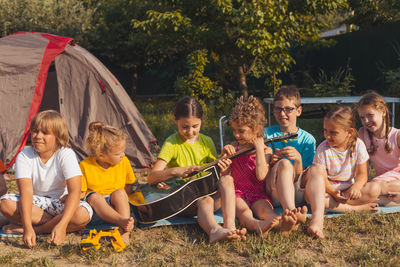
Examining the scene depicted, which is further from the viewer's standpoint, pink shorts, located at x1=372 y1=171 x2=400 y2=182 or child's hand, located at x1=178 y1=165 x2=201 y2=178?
pink shorts, located at x1=372 y1=171 x2=400 y2=182

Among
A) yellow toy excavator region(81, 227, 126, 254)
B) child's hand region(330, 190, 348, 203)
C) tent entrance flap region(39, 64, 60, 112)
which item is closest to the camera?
yellow toy excavator region(81, 227, 126, 254)

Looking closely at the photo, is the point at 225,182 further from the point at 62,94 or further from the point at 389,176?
the point at 62,94

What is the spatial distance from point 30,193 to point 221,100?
6392 mm

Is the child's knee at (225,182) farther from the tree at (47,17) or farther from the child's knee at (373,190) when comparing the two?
the tree at (47,17)

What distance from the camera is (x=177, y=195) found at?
2.91m

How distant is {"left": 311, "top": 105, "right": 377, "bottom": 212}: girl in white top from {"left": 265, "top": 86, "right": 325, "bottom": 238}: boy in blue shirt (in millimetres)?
176

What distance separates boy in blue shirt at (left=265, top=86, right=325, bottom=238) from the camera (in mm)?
2797

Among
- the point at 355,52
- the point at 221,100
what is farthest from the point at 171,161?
the point at 355,52

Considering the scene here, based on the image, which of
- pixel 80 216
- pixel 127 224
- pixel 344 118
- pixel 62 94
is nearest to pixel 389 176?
pixel 344 118

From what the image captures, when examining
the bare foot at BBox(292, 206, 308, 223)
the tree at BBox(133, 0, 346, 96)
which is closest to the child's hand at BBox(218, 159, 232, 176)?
the bare foot at BBox(292, 206, 308, 223)

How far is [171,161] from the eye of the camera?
3.30 m

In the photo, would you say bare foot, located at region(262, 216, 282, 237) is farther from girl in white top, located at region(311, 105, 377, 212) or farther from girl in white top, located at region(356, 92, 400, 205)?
girl in white top, located at region(356, 92, 400, 205)

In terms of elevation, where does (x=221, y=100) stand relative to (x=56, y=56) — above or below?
below

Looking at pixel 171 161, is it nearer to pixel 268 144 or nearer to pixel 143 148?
pixel 268 144
